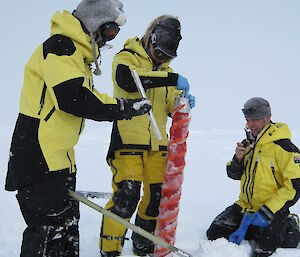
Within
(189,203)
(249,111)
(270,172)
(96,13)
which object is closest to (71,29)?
(96,13)

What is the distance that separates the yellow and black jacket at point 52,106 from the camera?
222 centimetres

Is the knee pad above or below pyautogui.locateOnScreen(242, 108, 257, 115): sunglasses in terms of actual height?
below

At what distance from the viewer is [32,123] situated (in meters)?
2.29

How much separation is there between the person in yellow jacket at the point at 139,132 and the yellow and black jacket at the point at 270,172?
1028 mm

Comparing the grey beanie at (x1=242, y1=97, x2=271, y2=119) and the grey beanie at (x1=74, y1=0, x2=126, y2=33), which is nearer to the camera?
the grey beanie at (x1=74, y1=0, x2=126, y2=33)

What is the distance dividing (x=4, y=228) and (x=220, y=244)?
243 centimetres

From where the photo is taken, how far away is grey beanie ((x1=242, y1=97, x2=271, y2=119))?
3688mm

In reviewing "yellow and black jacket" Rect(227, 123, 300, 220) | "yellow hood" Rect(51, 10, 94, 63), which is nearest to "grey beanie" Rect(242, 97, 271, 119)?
"yellow and black jacket" Rect(227, 123, 300, 220)

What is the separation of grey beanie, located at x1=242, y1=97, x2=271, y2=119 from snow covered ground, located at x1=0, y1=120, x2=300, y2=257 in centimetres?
132

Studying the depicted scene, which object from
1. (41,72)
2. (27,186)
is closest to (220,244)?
(27,186)

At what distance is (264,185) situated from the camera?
373 centimetres

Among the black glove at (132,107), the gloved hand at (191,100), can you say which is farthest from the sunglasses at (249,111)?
the black glove at (132,107)

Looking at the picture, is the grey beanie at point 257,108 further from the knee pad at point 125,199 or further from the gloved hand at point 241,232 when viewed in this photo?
the knee pad at point 125,199

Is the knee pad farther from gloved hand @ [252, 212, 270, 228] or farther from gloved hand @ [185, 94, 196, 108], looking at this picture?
gloved hand @ [252, 212, 270, 228]
